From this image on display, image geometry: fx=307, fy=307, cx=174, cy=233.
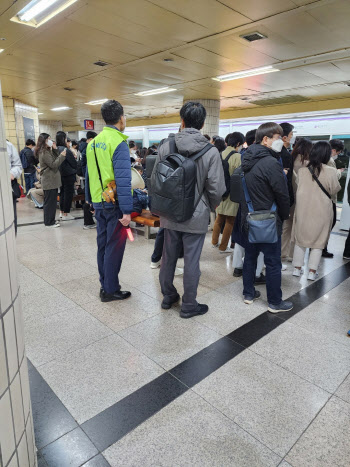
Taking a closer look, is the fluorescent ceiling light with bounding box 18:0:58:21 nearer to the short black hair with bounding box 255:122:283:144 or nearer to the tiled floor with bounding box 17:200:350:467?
the short black hair with bounding box 255:122:283:144

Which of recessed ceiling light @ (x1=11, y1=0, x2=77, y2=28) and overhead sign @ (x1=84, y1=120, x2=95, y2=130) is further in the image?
overhead sign @ (x1=84, y1=120, x2=95, y2=130)

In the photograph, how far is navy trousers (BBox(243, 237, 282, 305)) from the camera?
2695mm

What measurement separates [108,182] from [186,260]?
941 millimetres

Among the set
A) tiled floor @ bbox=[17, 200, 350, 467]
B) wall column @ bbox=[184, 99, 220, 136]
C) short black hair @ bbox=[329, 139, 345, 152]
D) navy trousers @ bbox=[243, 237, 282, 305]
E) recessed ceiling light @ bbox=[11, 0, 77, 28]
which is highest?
recessed ceiling light @ bbox=[11, 0, 77, 28]

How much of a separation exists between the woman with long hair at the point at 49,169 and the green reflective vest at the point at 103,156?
329 cm

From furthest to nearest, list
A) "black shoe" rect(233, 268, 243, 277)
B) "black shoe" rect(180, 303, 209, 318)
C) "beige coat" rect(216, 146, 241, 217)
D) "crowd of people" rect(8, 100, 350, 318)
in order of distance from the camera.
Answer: "beige coat" rect(216, 146, 241, 217) → "black shoe" rect(233, 268, 243, 277) → "black shoe" rect(180, 303, 209, 318) → "crowd of people" rect(8, 100, 350, 318)

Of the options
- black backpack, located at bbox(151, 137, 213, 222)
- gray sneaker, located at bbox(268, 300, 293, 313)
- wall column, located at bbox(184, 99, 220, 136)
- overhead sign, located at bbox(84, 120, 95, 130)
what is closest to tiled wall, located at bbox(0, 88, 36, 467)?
black backpack, located at bbox(151, 137, 213, 222)

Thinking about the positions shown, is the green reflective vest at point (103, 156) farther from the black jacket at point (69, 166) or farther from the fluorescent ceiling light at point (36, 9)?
the black jacket at point (69, 166)

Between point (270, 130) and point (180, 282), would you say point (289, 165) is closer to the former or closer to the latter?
point (270, 130)

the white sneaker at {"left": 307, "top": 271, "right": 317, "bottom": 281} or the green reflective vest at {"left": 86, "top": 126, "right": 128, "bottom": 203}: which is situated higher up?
the green reflective vest at {"left": 86, "top": 126, "right": 128, "bottom": 203}

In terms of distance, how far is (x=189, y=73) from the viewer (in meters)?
6.66

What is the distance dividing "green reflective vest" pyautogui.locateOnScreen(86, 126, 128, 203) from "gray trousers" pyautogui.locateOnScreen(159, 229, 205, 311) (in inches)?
26.9

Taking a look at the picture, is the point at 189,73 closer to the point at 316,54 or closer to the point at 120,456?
the point at 316,54

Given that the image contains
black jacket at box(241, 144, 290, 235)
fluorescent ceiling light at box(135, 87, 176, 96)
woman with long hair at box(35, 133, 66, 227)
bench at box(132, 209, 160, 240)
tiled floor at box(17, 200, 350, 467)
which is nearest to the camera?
tiled floor at box(17, 200, 350, 467)
